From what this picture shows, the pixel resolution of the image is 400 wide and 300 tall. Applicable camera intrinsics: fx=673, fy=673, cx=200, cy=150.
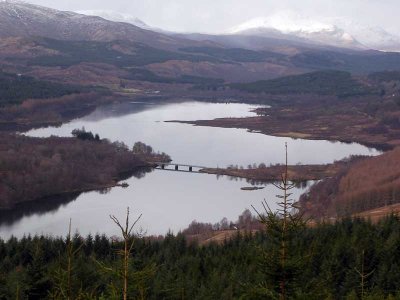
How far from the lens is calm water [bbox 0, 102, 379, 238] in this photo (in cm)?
4106

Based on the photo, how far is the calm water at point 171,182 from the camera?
135 feet

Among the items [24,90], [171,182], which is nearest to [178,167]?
[171,182]

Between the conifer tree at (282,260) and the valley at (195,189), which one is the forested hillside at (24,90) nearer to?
the valley at (195,189)

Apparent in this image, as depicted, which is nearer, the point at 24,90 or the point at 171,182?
the point at 171,182

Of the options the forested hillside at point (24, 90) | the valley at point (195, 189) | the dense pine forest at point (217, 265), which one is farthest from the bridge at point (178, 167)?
the forested hillside at point (24, 90)

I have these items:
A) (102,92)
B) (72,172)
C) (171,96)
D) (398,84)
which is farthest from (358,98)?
(72,172)

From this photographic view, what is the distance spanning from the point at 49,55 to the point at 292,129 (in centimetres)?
9860

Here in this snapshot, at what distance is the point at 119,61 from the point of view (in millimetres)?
189375

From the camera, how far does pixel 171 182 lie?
55.3 m

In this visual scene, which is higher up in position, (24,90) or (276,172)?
(24,90)

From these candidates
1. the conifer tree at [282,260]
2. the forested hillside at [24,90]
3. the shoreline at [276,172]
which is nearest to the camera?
Result: the conifer tree at [282,260]

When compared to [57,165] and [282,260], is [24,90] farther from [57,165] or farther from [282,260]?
[282,260]

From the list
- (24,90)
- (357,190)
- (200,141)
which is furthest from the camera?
(24,90)

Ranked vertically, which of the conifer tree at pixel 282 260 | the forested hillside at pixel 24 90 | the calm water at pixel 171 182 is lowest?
the calm water at pixel 171 182
